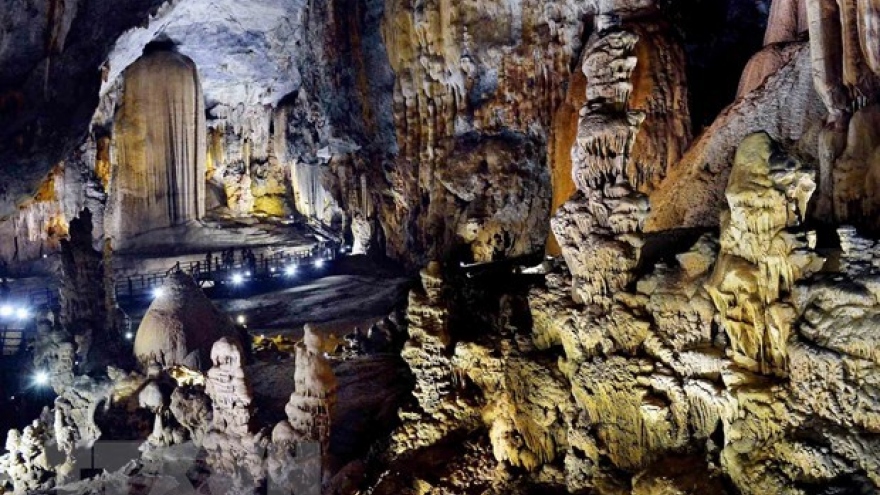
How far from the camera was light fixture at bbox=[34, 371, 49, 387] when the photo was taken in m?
12.0

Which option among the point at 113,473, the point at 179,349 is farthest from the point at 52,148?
the point at 113,473

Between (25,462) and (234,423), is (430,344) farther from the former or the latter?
(25,462)

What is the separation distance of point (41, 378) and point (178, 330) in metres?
2.87

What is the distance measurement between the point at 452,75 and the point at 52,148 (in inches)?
371

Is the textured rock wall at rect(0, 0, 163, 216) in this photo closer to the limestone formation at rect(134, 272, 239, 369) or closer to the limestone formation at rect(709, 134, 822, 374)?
the limestone formation at rect(134, 272, 239, 369)

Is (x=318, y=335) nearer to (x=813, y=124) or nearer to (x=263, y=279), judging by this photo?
(x=813, y=124)

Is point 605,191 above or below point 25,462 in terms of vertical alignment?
above

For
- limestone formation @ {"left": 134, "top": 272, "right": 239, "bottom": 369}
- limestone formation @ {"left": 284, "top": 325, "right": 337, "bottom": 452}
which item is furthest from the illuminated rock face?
limestone formation @ {"left": 284, "top": 325, "right": 337, "bottom": 452}

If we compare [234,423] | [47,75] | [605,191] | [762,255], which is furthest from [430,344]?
[47,75]

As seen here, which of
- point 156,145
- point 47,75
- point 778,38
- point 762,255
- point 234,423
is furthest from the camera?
point 156,145

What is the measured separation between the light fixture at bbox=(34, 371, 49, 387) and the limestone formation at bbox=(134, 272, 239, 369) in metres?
1.74

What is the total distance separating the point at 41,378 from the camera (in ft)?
39.7

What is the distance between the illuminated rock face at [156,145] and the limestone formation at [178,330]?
1095cm

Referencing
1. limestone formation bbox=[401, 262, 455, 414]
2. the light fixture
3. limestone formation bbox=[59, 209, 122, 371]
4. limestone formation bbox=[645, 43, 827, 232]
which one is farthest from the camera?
the light fixture
